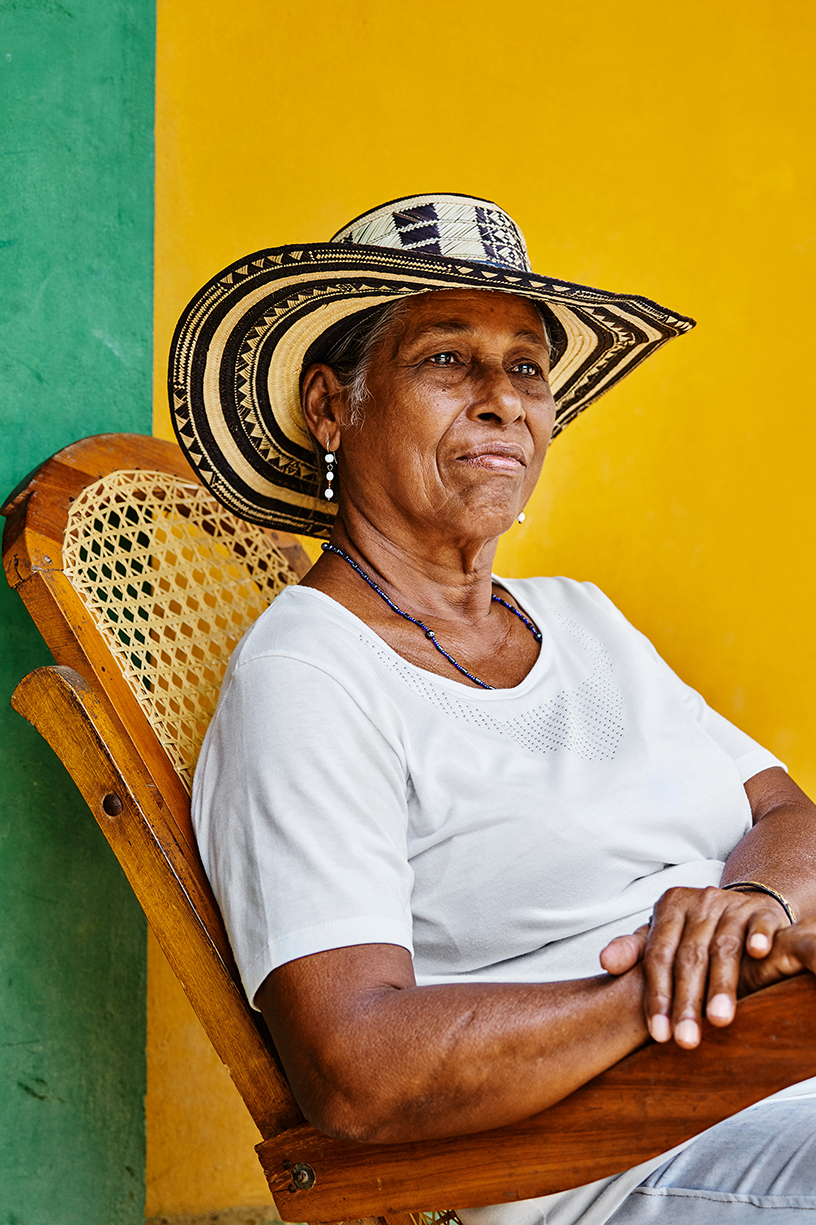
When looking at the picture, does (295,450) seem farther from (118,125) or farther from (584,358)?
(118,125)

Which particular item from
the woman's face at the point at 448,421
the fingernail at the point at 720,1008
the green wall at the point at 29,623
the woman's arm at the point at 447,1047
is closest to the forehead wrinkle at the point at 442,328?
the woman's face at the point at 448,421

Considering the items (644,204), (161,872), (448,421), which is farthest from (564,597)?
(644,204)

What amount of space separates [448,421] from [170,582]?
0.59 meters

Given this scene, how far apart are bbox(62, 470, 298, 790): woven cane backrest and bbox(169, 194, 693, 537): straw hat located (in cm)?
13

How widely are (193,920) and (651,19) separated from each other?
91.4 inches

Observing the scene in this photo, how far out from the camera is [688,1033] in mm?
1007

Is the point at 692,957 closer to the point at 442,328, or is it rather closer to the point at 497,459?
the point at 497,459

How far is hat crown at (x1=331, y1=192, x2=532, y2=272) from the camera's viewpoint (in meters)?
1.65

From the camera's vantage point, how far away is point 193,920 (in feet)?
4.62

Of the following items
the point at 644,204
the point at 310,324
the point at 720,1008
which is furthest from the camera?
the point at 644,204

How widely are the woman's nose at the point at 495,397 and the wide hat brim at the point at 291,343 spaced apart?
131 mm

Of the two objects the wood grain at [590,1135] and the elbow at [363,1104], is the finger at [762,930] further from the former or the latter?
the elbow at [363,1104]

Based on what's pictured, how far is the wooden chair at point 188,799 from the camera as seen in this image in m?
1.03

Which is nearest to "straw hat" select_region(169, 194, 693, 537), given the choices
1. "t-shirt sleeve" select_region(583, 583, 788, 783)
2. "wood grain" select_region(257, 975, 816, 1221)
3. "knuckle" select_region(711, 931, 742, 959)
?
"t-shirt sleeve" select_region(583, 583, 788, 783)
